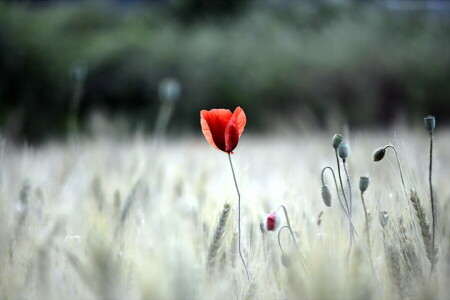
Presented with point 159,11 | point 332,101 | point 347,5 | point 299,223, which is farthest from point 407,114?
point 299,223

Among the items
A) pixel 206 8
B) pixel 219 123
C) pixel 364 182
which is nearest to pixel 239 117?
pixel 219 123

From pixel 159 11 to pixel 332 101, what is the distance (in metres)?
2.28

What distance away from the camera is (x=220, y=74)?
3652mm

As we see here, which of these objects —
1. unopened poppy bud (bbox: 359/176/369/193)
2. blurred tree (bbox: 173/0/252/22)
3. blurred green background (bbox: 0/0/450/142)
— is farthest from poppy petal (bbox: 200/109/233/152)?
blurred tree (bbox: 173/0/252/22)

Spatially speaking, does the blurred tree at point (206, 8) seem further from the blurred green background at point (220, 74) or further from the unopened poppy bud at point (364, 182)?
the unopened poppy bud at point (364, 182)

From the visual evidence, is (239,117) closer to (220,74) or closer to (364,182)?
(364,182)

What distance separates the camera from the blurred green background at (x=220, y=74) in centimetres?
341

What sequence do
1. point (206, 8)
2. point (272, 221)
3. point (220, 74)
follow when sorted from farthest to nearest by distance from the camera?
point (206, 8)
point (220, 74)
point (272, 221)

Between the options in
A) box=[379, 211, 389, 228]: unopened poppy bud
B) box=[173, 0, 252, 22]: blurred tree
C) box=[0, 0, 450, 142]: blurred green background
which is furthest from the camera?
box=[173, 0, 252, 22]: blurred tree

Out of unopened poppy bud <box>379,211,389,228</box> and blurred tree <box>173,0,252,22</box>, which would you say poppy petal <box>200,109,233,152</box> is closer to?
unopened poppy bud <box>379,211,389,228</box>

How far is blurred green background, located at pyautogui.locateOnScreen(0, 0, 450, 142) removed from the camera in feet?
11.2

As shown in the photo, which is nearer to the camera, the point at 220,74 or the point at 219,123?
the point at 219,123

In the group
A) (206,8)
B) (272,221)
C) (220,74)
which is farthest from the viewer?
(206,8)

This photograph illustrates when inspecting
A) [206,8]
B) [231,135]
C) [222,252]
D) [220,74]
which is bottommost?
[222,252]
